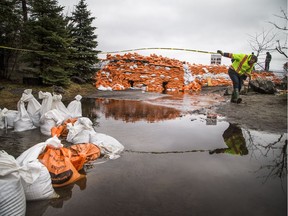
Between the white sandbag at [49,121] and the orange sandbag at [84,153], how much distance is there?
1330 millimetres

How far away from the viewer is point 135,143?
3943 mm

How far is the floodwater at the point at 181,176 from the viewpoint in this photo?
6.83ft

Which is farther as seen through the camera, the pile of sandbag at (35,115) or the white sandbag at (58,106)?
the white sandbag at (58,106)

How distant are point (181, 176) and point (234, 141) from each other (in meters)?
1.87

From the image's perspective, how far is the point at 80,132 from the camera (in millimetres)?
3678

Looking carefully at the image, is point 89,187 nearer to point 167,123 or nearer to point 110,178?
point 110,178

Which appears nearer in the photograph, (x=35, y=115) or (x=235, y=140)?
(x=235, y=140)

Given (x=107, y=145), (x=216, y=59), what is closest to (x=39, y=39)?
(x=107, y=145)

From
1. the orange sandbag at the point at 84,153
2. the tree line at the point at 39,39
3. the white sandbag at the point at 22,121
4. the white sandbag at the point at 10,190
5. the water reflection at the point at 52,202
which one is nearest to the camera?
the white sandbag at the point at 10,190

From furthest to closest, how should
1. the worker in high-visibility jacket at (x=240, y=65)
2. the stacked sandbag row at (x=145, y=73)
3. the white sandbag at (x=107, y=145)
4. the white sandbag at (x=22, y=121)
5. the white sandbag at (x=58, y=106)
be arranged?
the stacked sandbag row at (x=145, y=73) → the worker in high-visibility jacket at (x=240, y=65) → the white sandbag at (x=58, y=106) → the white sandbag at (x=22, y=121) → the white sandbag at (x=107, y=145)

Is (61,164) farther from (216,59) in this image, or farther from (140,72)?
(216,59)

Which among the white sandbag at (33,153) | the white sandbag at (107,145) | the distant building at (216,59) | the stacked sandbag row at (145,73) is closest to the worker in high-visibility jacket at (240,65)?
the white sandbag at (107,145)

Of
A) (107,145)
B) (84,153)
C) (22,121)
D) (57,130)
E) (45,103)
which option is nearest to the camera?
(84,153)

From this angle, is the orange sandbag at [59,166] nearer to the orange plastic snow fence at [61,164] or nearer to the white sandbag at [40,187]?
the orange plastic snow fence at [61,164]
